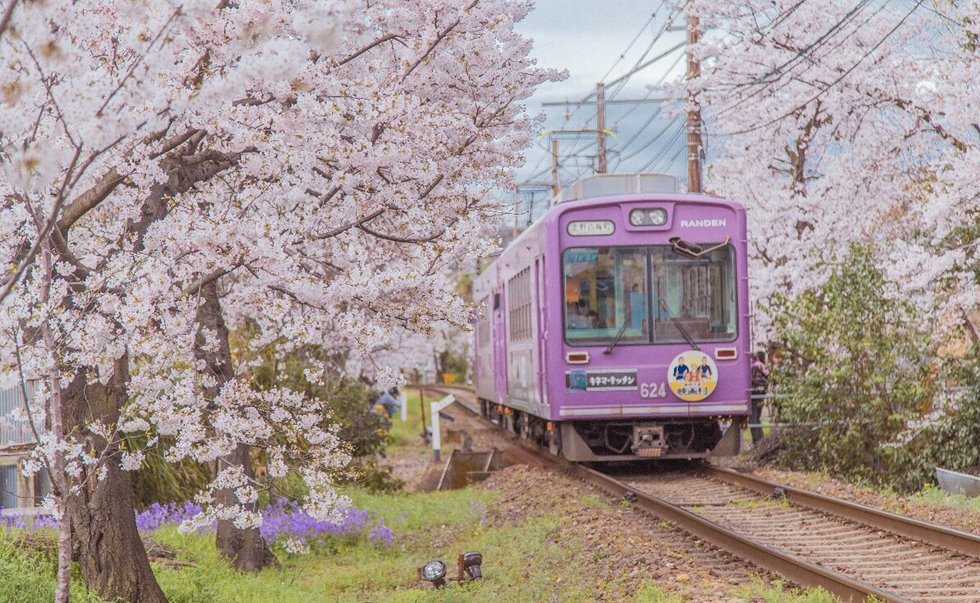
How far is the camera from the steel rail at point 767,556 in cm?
656

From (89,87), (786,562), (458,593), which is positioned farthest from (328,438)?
(89,87)

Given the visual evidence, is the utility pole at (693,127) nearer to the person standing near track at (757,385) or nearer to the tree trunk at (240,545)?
the person standing near track at (757,385)

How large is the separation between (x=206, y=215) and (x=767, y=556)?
4.50m

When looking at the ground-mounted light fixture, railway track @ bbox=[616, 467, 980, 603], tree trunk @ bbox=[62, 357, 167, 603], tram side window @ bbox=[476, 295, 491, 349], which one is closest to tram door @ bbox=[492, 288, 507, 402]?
tram side window @ bbox=[476, 295, 491, 349]

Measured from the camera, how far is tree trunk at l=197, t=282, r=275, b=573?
340 inches

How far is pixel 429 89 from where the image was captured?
9.09 meters

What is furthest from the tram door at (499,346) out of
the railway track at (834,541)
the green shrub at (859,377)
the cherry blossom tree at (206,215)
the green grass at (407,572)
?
the cherry blossom tree at (206,215)

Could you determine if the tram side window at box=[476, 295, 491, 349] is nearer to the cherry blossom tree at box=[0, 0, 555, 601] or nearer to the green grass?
the green grass

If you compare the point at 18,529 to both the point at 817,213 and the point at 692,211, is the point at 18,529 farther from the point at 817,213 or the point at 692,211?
the point at 817,213

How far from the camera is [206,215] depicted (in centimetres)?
758

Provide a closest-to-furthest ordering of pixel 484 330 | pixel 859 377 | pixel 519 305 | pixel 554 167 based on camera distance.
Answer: pixel 859 377 < pixel 519 305 < pixel 484 330 < pixel 554 167

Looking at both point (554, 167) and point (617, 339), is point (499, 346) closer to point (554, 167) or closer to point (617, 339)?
point (617, 339)

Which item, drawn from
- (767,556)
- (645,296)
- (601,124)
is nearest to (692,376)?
(645,296)

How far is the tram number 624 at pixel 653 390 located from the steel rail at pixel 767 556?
143 cm
